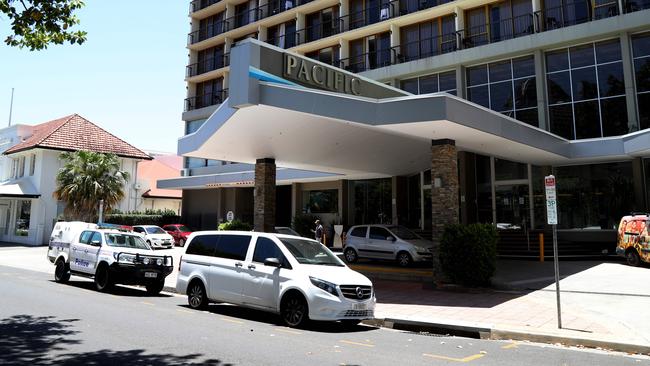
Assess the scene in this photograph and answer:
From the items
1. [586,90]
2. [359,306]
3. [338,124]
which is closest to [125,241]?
[338,124]

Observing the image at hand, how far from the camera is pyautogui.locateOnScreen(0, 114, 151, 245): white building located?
35.7 metres

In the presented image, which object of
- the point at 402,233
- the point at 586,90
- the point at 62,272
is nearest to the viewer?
the point at 62,272

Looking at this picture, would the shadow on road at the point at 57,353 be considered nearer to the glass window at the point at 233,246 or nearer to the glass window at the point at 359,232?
the glass window at the point at 233,246

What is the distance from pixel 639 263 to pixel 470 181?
9672mm

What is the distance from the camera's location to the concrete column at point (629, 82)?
2164 centimetres

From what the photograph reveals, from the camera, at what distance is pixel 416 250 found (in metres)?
17.7

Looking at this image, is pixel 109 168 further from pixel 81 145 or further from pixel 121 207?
pixel 121 207

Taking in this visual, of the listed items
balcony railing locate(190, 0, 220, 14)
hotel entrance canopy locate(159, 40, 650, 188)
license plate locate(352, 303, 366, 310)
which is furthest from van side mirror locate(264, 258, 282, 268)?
balcony railing locate(190, 0, 220, 14)

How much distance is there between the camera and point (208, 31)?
42.8 meters

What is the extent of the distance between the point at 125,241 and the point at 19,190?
26.3 metres

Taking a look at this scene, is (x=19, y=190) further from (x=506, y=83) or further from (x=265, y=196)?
(x=506, y=83)

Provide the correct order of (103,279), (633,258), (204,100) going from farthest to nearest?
(204,100) < (633,258) < (103,279)

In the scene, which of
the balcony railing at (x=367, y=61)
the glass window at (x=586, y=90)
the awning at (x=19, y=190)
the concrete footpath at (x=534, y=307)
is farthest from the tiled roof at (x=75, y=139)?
the glass window at (x=586, y=90)

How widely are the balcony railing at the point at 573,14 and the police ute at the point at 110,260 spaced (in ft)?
70.2
